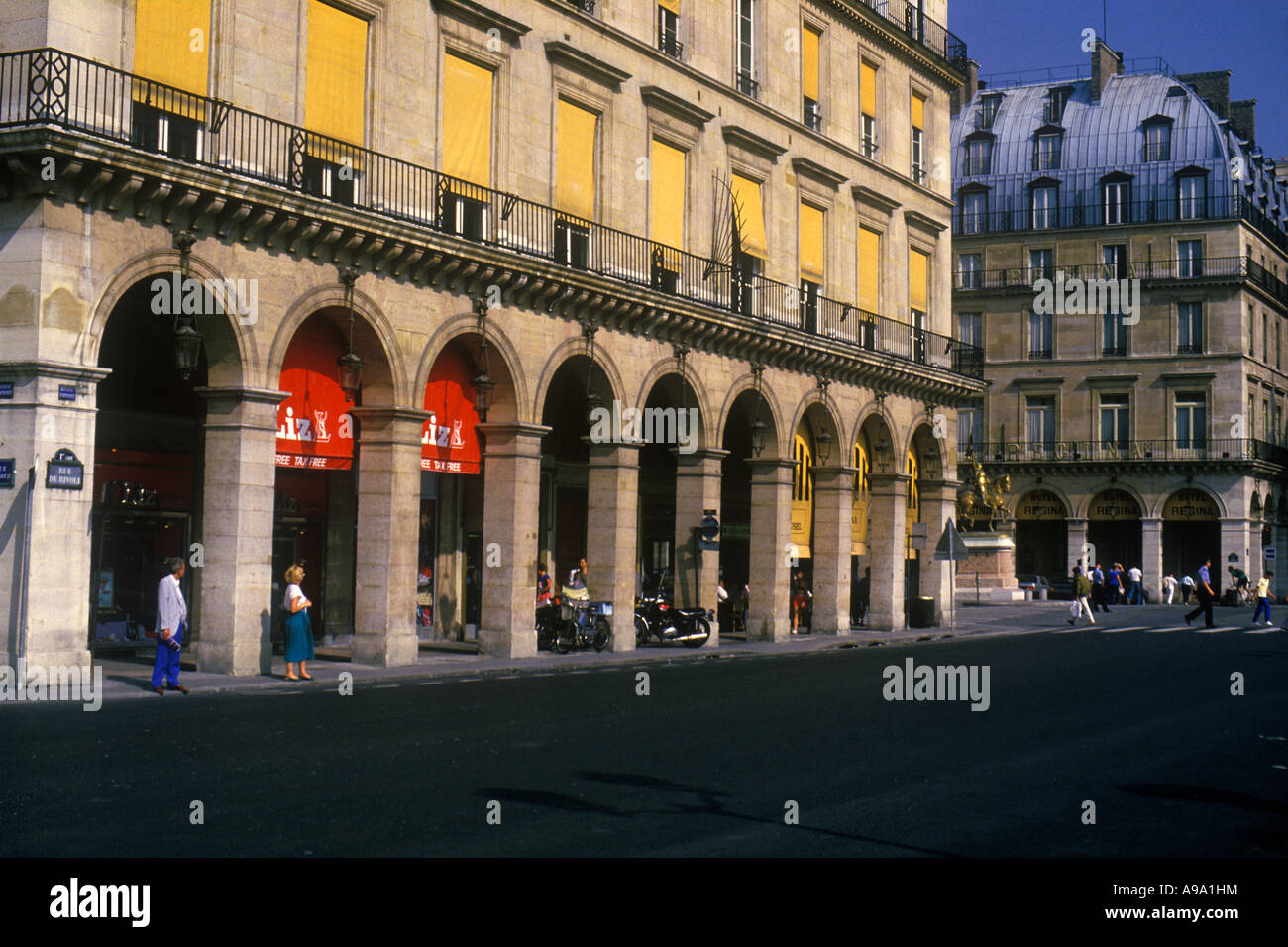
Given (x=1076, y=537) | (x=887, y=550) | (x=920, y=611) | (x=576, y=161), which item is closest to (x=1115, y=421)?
(x=1076, y=537)

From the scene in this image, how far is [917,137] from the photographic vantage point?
41531 millimetres

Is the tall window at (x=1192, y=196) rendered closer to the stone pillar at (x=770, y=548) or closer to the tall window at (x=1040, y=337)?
the tall window at (x=1040, y=337)

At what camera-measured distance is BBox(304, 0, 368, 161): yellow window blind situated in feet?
71.3

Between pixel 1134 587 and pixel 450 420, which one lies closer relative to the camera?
pixel 450 420

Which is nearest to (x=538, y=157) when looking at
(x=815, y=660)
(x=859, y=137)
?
(x=815, y=660)

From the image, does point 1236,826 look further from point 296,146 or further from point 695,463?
point 695,463

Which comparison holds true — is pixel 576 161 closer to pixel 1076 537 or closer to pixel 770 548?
pixel 770 548

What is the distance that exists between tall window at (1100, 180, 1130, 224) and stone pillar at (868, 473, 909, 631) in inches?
1522

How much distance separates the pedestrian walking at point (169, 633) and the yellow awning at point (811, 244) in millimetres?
21039

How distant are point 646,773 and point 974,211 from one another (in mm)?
67145

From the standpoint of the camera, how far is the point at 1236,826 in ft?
31.8

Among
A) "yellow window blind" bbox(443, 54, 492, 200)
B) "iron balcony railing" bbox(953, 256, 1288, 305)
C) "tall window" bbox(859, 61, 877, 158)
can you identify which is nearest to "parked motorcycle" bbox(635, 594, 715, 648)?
"yellow window blind" bbox(443, 54, 492, 200)

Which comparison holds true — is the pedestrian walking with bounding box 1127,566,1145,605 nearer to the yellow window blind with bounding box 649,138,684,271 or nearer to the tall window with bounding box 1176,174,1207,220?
the tall window with bounding box 1176,174,1207,220
